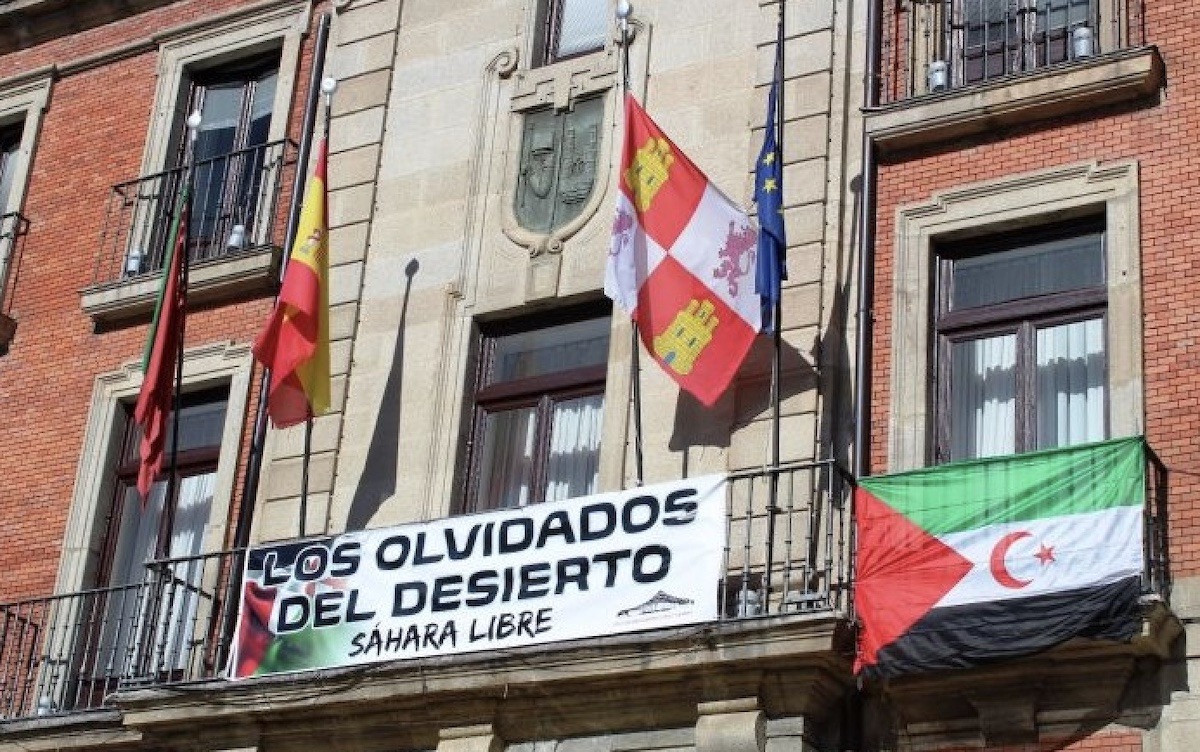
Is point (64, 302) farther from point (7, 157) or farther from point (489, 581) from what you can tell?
point (489, 581)

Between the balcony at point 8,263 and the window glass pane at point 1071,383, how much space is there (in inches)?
411

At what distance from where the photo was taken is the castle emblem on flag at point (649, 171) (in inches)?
634

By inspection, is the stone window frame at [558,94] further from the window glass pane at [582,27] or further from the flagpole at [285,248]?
the flagpole at [285,248]

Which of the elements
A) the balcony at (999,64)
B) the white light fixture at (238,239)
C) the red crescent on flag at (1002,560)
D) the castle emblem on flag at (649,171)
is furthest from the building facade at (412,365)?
the red crescent on flag at (1002,560)

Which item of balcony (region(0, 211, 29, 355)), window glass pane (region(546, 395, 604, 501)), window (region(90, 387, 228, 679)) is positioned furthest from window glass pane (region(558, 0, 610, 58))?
balcony (region(0, 211, 29, 355))

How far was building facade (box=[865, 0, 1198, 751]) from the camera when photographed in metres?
13.9

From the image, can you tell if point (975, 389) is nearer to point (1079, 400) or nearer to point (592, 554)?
point (1079, 400)

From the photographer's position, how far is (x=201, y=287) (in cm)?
1941

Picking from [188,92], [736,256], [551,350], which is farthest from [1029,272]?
[188,92]

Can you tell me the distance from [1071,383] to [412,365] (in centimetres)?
547

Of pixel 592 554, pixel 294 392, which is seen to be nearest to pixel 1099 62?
pixel 592 554

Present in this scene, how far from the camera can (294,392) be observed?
17.3 metres

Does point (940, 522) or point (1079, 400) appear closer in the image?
point (940, 522)

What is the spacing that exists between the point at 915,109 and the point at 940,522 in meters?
3.70
